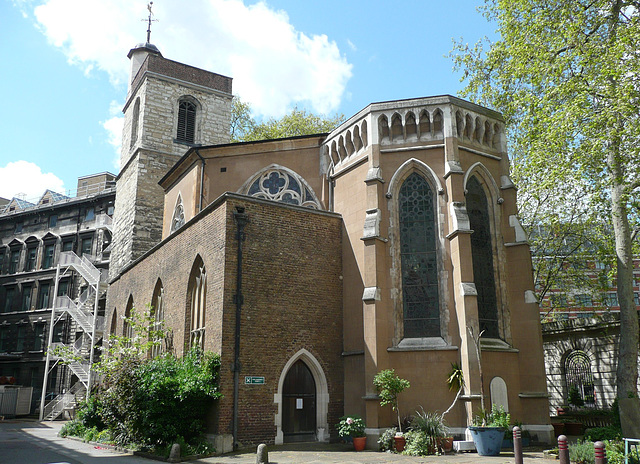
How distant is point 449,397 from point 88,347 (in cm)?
3194

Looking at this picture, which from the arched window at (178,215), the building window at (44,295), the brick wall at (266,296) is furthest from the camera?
the building window at (44,295)

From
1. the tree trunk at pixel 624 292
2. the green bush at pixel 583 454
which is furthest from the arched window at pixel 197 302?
the tree trunk at pixel 624 292

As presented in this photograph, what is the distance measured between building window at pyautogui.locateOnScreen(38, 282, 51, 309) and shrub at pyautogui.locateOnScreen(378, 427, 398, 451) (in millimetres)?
38535

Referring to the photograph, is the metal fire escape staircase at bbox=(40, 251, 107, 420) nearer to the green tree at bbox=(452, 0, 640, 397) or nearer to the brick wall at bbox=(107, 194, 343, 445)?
the brick wall at bbox=(107, 194, 343, 445)

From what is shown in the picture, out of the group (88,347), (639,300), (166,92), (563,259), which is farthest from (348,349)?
(639,300)

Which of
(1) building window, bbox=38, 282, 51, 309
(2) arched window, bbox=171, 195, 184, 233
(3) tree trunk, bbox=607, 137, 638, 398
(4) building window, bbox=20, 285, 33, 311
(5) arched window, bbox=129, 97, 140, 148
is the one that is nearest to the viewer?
(3) tree trunk, bbox=607, 137, 638, 398

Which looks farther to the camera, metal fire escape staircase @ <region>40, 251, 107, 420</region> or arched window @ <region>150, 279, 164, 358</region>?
metal fire escape staircase @ <region>40, 251, 107, 420</region>

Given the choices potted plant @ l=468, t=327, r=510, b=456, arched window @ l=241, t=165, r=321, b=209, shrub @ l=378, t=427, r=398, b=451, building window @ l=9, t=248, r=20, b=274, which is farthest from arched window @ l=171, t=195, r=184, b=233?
building window @ l=9, t=248, r=20, b=274

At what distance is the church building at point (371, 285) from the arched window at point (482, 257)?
0.15ft

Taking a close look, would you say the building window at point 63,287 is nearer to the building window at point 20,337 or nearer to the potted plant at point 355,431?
the building window at point 20,337

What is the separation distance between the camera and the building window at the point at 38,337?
144ft

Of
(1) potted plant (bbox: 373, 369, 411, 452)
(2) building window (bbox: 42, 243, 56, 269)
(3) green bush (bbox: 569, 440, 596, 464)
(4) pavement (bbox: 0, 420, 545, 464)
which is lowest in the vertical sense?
(4) pavement (bbox: 0, 420, 545, 464)

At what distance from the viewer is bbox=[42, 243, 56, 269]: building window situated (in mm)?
47062

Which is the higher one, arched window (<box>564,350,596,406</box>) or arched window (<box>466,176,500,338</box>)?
arched window (<box>466,176,500,338</box>)
